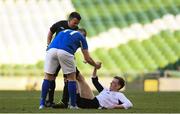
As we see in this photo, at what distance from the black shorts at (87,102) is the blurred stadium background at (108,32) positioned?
29366 mm

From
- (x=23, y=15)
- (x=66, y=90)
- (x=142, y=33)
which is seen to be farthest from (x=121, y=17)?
(x=66, y=90)

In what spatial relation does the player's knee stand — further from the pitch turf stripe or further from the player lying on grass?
the pitch turf stripe

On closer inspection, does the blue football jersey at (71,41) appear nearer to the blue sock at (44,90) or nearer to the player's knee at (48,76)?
the player's knee at (48,76)

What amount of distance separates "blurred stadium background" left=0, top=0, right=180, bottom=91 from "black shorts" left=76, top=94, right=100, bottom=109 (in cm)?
2937

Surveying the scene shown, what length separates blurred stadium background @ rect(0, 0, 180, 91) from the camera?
4634 centimetres

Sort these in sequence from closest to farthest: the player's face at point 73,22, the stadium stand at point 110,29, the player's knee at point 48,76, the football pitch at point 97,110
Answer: the football pitch at point 97,110 < the player's face at point 73,22 < the player's knee at point 48,76 < the stadium stand at point 110,29

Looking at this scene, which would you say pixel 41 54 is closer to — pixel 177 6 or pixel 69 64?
pixel 177 6

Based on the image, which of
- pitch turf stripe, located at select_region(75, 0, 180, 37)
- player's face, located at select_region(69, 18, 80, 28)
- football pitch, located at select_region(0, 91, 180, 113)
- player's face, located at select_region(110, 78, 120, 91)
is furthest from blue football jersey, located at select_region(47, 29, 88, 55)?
pitch turf stripe, located at select_region(75, 0, 180, 37)

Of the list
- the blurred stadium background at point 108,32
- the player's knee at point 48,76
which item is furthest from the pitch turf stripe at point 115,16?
the player's knee at point 48,76

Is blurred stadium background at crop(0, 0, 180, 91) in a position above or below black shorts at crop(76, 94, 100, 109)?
above

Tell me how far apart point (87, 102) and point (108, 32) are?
3453 centimetres

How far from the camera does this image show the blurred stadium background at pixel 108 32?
4634 centimetres

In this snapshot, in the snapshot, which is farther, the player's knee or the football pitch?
the player's knee

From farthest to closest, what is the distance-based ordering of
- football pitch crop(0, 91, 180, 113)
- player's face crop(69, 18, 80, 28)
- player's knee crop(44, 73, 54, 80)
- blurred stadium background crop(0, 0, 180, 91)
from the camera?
blurred stadium background crop(0, 0, 180, 91), player's knee crop(44, 73, 54, 80), player's face crop(69, 18, 80, 28), football pitch crop(0, 91, 180, 113)
